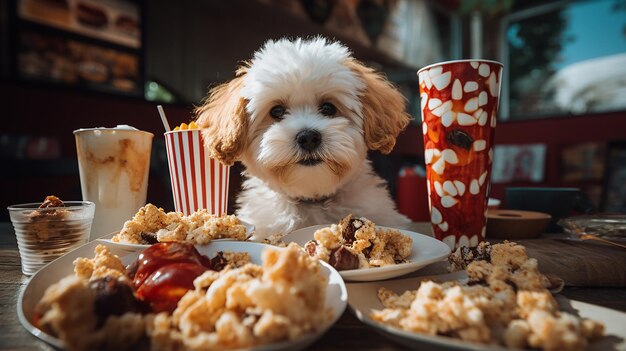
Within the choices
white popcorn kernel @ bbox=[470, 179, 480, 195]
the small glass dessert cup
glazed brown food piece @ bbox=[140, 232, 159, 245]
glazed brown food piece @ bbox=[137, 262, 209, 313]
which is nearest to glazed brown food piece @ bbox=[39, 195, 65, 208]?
the small glass dessert cup

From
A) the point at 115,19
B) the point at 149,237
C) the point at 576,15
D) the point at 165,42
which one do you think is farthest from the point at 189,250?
the point at 165,42

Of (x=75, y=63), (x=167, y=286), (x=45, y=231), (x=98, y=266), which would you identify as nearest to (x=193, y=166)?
(x=45, y=231)

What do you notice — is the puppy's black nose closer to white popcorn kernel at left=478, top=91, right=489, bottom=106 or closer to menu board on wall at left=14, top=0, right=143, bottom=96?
white popcorn kernel at left=478, top=91, right=489, bottom=106

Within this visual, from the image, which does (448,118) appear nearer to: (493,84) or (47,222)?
(493,84)

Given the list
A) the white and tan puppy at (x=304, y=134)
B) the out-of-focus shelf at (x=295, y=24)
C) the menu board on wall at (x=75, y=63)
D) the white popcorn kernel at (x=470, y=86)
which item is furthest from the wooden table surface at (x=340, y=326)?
the out-of-focus shelf at (x=295, y=24)

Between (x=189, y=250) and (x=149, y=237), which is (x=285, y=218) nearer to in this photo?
(x=149, y=237)

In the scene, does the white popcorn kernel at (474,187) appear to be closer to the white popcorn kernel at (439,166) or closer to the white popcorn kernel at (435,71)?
the white popcorn kernel at (439,166)
